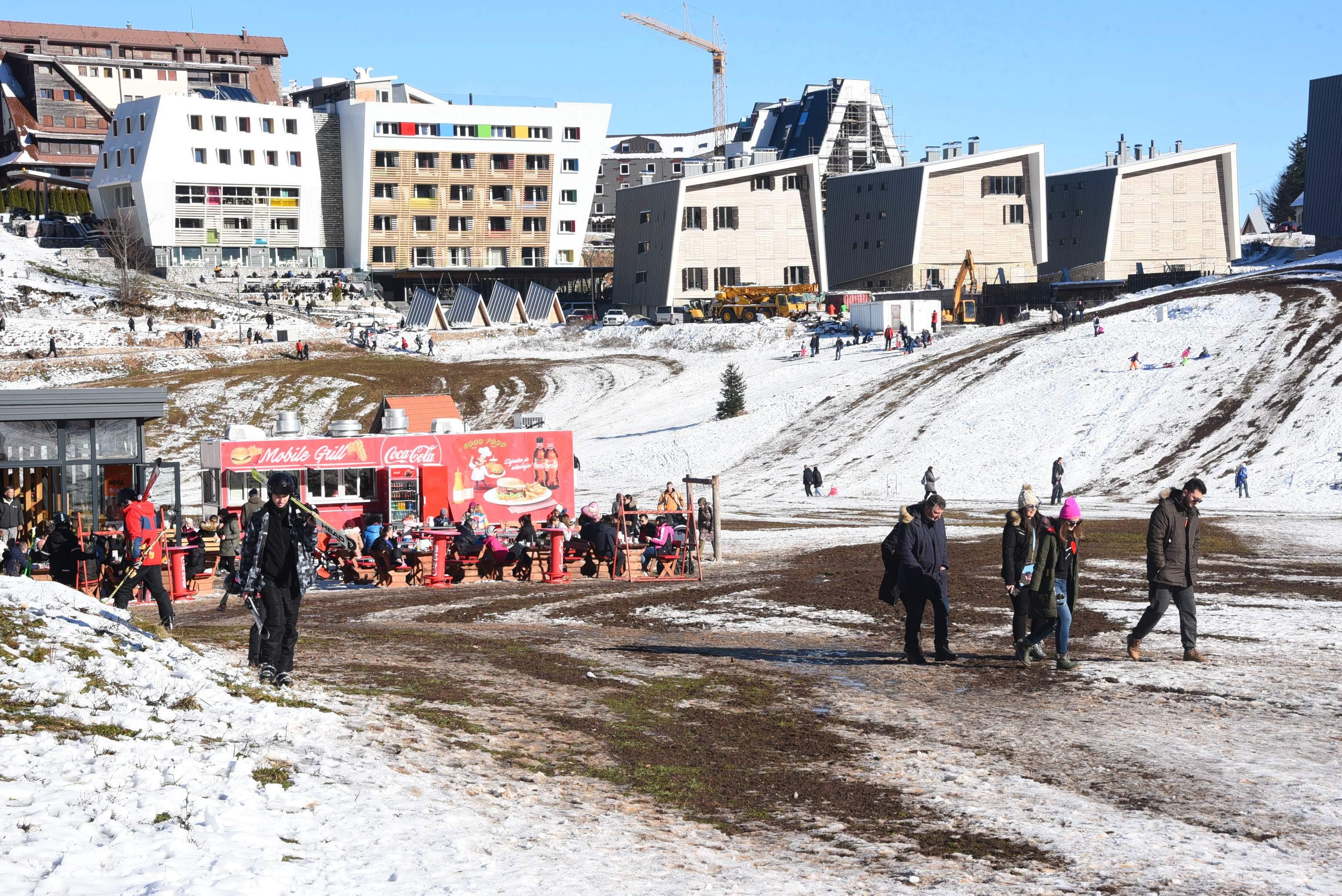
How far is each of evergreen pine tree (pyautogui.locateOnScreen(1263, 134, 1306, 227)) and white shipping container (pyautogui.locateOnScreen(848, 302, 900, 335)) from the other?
226 feet

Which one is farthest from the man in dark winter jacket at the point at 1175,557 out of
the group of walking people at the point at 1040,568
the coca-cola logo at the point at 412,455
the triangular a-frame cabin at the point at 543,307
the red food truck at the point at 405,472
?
the triangular a-frame cabin at the point at 543,307

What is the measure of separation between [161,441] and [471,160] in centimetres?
4856

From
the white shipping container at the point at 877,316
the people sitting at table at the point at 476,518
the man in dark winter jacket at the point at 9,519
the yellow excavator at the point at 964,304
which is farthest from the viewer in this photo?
the yellow excavator at the point at 964,304

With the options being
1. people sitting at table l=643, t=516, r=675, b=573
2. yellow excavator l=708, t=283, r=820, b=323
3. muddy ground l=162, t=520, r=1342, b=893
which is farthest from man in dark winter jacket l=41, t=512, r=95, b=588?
yellow excavator l=708, t=283, r=820, b=323

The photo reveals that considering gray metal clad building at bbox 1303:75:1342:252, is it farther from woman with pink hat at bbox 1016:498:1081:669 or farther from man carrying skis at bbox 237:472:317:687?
man carrying skis at bbox 237:472:317:687

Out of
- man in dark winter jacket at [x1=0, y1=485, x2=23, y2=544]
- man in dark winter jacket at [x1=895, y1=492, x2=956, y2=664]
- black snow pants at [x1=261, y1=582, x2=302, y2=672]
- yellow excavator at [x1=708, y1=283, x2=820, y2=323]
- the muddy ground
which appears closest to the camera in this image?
the muddy ground

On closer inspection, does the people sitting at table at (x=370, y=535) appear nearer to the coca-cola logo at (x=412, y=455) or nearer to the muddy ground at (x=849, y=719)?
the coca-cola logo at (x=412, y=455)

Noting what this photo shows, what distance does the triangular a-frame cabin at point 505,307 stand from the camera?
301 ft

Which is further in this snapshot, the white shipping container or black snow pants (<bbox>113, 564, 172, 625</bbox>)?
the white shipping container

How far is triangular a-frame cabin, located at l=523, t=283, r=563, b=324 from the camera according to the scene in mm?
92625

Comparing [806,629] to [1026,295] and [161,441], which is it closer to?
[161,441]

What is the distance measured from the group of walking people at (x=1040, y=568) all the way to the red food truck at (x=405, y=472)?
16.6m

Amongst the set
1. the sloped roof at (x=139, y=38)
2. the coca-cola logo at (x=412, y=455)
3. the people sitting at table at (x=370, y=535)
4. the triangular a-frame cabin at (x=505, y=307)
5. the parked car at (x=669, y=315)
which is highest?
the sloped roof at (x=139, y=38)

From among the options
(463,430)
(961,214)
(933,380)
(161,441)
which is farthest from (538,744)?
(961,214)
